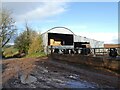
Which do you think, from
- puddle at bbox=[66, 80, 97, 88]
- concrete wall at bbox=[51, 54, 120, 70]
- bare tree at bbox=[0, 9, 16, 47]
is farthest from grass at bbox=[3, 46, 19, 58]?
puddle at bbox=[66, 80, 97, 88]

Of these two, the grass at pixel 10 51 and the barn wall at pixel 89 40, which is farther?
the grass at pixel 10 51

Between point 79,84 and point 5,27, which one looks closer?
point 79,84

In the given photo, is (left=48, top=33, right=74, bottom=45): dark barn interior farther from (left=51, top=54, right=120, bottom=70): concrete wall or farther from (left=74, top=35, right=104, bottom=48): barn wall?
(left=51, top=54, right=120, bottom=70): concrete wall

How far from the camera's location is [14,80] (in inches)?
519

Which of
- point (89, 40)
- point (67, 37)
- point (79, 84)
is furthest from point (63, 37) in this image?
point (79, 84)

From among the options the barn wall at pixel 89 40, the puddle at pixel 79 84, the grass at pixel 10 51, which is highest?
the barn wall at pixel 89 40

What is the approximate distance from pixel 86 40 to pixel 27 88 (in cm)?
3275

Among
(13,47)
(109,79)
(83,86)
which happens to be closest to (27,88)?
(83,86)

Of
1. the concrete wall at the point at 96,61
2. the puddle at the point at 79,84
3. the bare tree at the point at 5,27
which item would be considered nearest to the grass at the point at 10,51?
the bare tree at the point at 5,27

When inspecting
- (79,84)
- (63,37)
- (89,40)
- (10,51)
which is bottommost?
(79,84)

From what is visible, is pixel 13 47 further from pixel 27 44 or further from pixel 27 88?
pixel 27 88

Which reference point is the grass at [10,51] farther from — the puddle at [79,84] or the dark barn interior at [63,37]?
the puddle at [79,84]

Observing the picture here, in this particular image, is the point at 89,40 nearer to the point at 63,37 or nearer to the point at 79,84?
the point at 63,37

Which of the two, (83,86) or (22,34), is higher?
(22,34)
